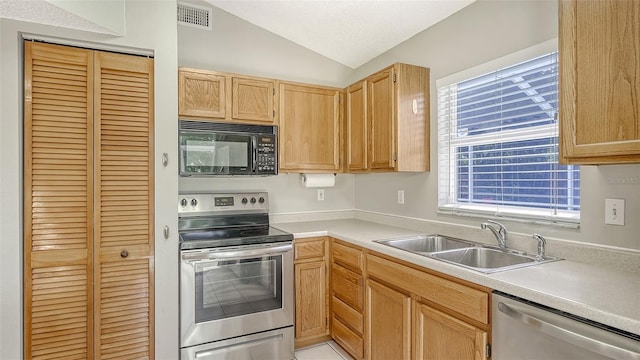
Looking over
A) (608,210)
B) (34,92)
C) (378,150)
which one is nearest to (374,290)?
(378,150)

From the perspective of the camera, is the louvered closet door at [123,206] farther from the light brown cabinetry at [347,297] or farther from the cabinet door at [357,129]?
the cabinet door at [357,129]

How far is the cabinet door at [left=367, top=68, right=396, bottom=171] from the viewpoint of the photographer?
8.06ft

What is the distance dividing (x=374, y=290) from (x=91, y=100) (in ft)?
6.85

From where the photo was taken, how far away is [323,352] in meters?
2.59

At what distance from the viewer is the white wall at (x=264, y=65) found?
2.84 meters

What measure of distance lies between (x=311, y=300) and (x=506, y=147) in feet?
5.75

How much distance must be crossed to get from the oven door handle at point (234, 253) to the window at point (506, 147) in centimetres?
121

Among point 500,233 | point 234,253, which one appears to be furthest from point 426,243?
point 234,253

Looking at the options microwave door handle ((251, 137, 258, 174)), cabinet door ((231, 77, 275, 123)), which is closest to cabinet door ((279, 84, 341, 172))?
cabinet door ((231, 77, 275, 123))

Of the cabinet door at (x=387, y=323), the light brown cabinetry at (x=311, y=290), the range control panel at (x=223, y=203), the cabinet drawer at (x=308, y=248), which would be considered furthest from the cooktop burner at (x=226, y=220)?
the cabinet door at (x=387, y=323)

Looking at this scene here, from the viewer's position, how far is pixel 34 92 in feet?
6.15

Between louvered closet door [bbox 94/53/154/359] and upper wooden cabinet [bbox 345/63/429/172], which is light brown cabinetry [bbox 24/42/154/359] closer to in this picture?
louvered closet door [bbox 94/53/154/359]

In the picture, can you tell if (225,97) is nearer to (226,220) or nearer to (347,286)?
(226,220)

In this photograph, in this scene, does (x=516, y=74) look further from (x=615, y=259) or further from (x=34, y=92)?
(x=34, y=92)
